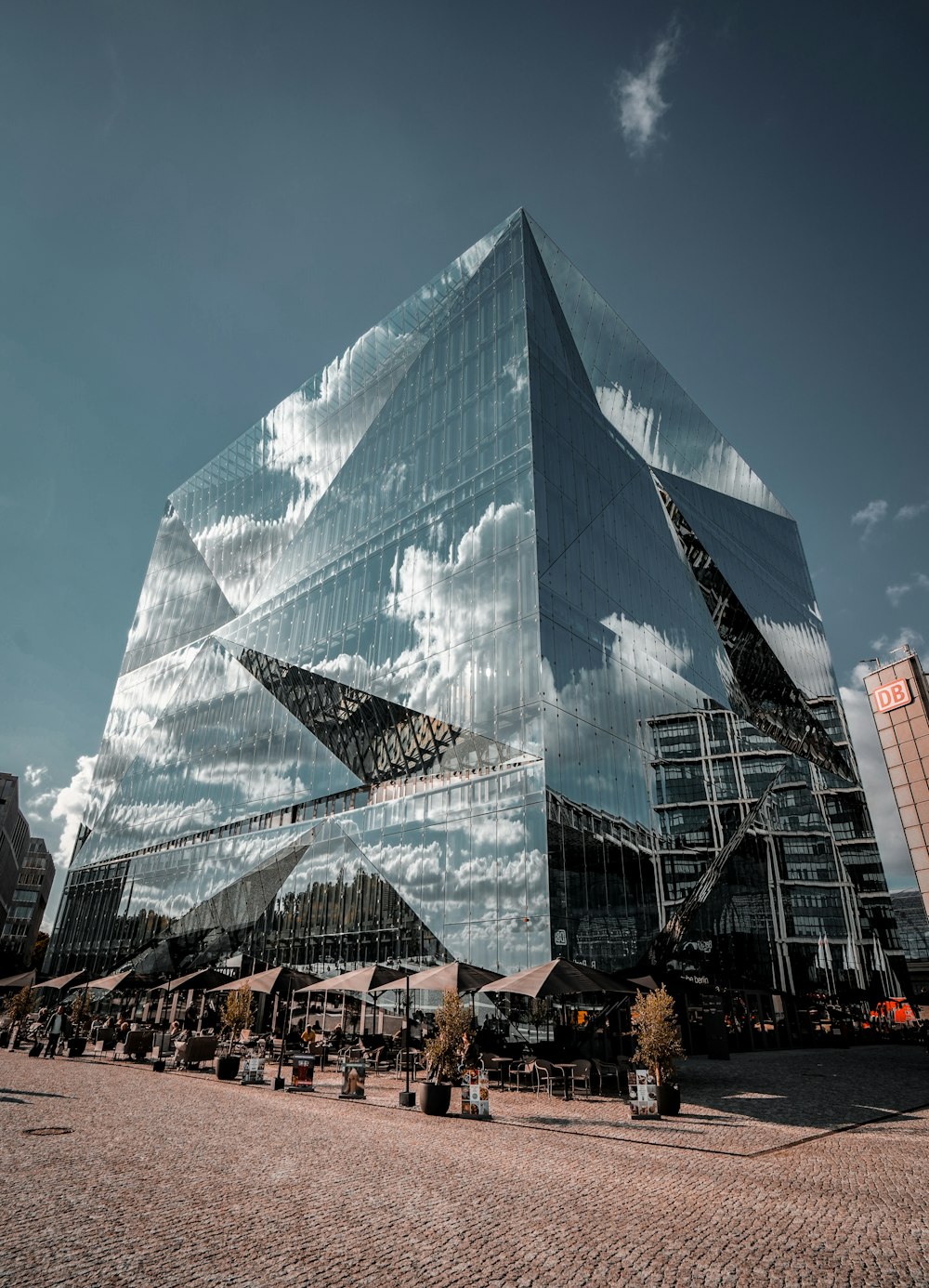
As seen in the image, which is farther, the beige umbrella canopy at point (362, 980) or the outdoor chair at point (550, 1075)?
the beige umbrella canopy at point (362, 980)

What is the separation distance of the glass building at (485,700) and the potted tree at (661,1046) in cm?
924

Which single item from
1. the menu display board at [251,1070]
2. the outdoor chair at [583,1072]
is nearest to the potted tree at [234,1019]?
the menu display board at [251,1070]

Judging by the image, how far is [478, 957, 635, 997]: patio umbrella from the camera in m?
17.4

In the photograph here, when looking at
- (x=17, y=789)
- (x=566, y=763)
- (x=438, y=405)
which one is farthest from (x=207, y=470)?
(x=17, y=789)

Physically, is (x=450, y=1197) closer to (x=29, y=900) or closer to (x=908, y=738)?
(x=908, y=738)

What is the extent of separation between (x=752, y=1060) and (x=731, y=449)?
153 feet

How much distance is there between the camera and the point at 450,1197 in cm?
833

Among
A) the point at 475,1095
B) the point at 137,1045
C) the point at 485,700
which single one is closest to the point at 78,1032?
the point at 137,1045

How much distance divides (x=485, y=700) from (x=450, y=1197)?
21710 millimetres

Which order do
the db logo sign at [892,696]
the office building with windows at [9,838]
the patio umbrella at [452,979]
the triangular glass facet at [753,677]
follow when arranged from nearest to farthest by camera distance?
the patio umbrella at [452,979]
the db logo sign at [892,696]
the triangular glass facet at [753,677]
the office building with windows at [9,838]

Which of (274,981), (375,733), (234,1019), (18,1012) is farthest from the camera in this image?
(375,733)

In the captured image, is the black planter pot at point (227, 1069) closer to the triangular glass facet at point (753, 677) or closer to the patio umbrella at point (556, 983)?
the patio umbrella at point (556, 983)

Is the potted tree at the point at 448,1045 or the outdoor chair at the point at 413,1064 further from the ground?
the potted tree at the point at 448,1045

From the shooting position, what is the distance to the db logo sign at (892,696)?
29.5m
